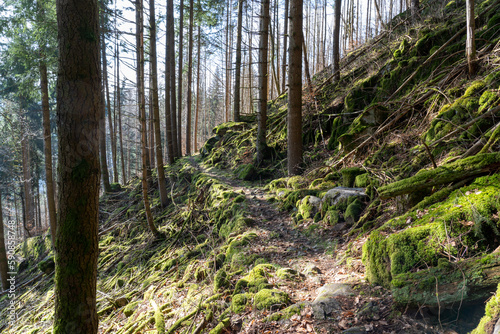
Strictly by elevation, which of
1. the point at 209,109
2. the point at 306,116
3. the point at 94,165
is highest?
the point at 209,109

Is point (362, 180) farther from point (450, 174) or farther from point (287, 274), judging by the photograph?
point (287, 274)

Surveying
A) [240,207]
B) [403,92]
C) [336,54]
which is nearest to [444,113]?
[403,92]

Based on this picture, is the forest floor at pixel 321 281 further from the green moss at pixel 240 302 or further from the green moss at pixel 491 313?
the green moss at pixel 491 313

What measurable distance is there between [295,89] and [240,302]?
544 cm

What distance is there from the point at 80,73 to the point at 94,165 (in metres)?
0.89

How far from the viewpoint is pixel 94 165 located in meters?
2.78

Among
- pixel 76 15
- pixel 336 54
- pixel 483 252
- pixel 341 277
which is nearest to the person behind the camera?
pixel 483 252

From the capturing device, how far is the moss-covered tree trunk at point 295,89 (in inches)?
276

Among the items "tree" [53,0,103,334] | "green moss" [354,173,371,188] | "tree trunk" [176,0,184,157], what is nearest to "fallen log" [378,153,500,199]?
"green moss" [354,173,371,188]

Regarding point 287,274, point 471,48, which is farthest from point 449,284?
point 471,48

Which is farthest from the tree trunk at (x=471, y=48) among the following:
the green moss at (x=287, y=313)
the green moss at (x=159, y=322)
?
the green moss at (x=159, y=322)

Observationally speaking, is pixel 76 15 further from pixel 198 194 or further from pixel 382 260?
pixel 198 194

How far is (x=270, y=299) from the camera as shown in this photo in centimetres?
314

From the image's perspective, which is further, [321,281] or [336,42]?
[336,42]
